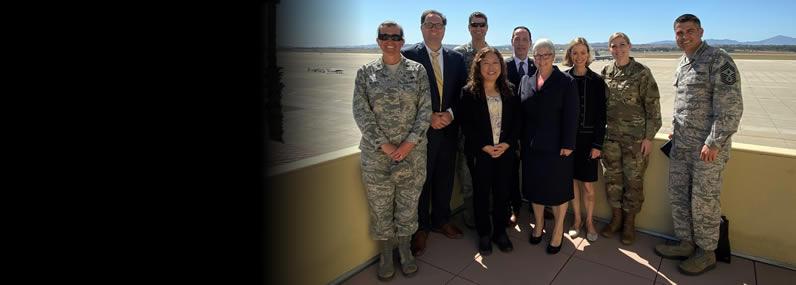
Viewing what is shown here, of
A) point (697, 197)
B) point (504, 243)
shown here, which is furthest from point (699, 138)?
point (504, 243)

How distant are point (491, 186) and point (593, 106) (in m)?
0.81

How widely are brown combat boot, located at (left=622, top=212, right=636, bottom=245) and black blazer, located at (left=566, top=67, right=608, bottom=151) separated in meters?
0.66

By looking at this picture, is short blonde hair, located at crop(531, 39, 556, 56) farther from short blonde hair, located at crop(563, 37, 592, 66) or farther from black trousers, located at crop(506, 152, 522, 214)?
black trousers, located at crop(506, 152, 522, 214)

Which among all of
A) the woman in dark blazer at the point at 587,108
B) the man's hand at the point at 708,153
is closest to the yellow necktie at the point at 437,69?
the woman in dark blazer at the point at 587,108

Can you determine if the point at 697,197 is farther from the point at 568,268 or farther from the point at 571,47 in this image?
the point at 571,47

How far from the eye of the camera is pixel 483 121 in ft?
8.86

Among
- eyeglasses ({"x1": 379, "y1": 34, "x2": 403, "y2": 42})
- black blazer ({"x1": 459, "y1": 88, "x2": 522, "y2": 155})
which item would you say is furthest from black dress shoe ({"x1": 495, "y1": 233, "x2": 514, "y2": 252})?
eyeglasses ({"x1": 379, "y1": 34, "x2": 403, "y2": 42})

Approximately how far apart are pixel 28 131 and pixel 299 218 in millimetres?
1408

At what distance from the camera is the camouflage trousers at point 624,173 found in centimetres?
288

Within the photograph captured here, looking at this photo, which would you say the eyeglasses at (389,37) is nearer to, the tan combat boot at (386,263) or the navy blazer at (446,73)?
the navy blazer at (446,73)

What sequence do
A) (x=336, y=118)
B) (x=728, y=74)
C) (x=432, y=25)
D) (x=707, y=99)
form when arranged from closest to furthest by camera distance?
(x=728, y=74)
(x=707, y=99)
(x=432, y=25)
(x=336, y=118)

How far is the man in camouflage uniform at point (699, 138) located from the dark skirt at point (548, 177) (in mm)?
620

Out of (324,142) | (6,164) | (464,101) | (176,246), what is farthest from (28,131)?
(324,142)

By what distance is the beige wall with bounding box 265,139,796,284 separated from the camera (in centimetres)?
216
